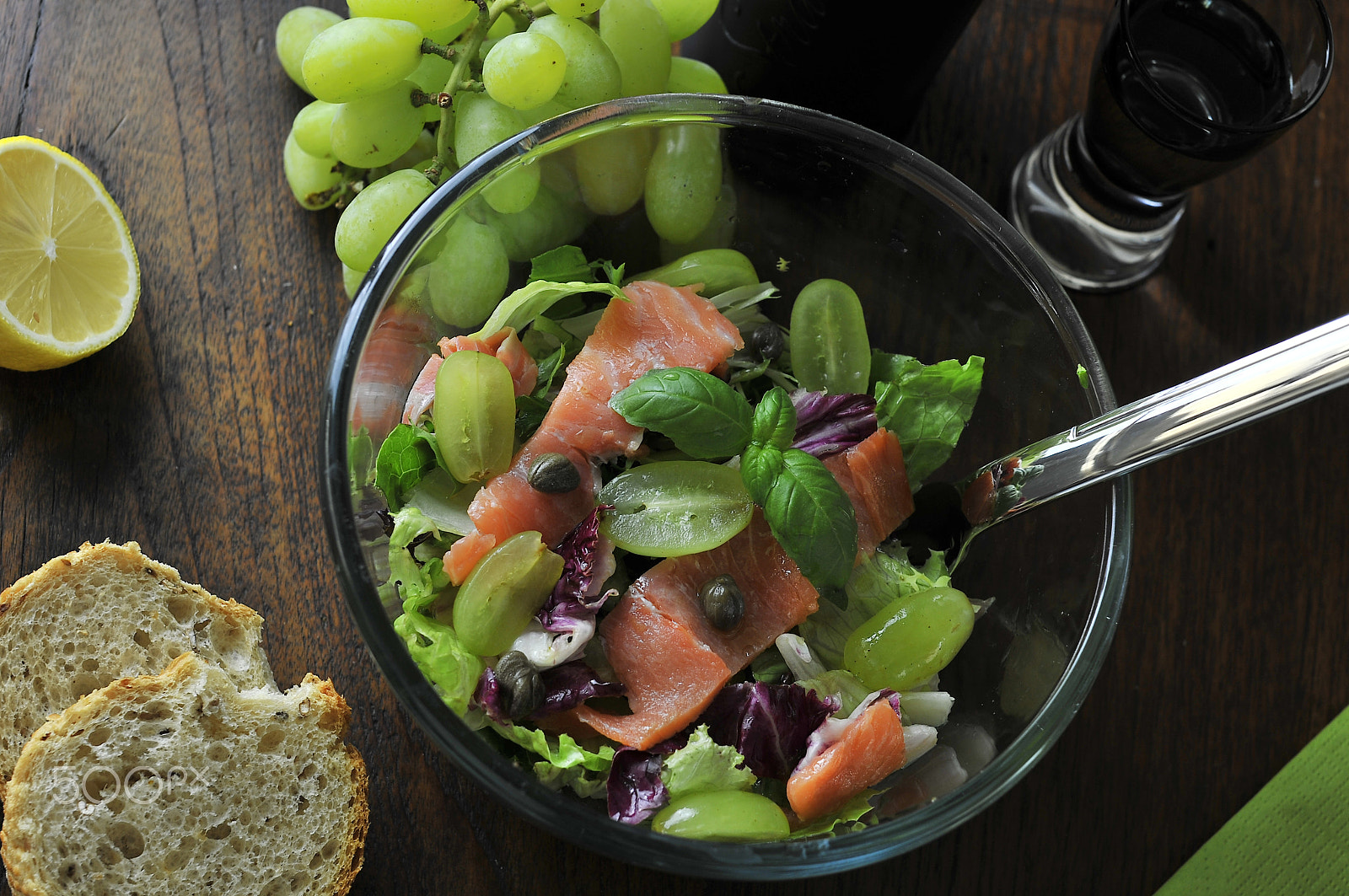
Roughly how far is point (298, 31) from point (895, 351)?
89cm

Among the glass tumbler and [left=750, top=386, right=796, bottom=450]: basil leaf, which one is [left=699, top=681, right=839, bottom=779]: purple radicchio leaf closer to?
[left=750, top=386, right=796, bottom=450]: basil leaf

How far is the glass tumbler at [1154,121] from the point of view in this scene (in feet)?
3.93

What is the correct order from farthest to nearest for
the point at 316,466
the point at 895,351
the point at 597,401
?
1. the point at 895,351
2. the point at 316,466
3. the point at 597,401

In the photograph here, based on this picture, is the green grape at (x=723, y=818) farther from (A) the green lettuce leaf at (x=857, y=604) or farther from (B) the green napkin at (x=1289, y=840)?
(B) the green napkin at (x=1289, y=840)

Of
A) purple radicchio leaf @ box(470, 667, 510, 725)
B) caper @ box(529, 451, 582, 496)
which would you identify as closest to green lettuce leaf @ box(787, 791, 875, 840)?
purple radicchio leaf @ box(470, 667, 510, 725)

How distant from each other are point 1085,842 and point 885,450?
63 centimetres

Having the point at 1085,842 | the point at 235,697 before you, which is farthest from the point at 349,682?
the point at 1085,842

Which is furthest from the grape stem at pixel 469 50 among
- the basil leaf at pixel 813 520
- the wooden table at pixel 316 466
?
the basil leaf at pixel 813 520

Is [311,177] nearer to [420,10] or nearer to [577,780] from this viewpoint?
[420,10]

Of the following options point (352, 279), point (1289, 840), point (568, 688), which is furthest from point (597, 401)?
point (1289, 840)

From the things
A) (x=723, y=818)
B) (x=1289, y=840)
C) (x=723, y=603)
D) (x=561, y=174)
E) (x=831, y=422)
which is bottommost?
(x=1289, y=840)

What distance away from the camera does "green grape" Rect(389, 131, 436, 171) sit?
48.8 inches

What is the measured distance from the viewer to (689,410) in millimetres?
997

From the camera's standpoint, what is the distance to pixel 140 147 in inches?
52.9
